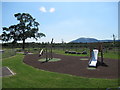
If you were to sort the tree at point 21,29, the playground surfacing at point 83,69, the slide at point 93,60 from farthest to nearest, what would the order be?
the tree at point 21,29, the slide at point 93,60, the playground surfacing at point 83,69

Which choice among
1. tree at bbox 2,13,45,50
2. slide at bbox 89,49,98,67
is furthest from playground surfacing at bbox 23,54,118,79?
tree at bbox 2,13,45,50

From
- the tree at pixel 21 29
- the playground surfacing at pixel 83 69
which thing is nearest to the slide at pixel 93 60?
the playground surfacing at pixel 83 69

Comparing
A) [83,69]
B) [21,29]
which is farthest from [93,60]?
[21,29]

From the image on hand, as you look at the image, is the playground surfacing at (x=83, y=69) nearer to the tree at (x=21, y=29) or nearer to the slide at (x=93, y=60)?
the slide at (x=93, y=60)

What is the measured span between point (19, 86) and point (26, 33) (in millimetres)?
44962

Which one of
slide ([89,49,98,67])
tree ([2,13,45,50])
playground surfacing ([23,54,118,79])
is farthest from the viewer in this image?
tree ([2,13,45,50])

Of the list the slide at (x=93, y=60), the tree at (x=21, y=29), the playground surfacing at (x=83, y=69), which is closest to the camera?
the playground surfacing at (x=83, y=69)

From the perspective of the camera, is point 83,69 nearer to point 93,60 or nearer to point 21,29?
point 93,60

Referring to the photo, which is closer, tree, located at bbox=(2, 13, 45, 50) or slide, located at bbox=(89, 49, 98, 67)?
slide, located at bbox=(89, 49, 98, 67)

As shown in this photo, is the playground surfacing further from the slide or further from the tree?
the tree

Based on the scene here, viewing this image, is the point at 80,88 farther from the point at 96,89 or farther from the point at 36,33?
the point at 36,33

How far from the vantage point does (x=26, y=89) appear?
25.0 feet

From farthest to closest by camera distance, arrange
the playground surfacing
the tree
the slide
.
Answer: the tree → the slide → the playground surfacing

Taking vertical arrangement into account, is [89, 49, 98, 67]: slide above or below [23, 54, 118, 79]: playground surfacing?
above
